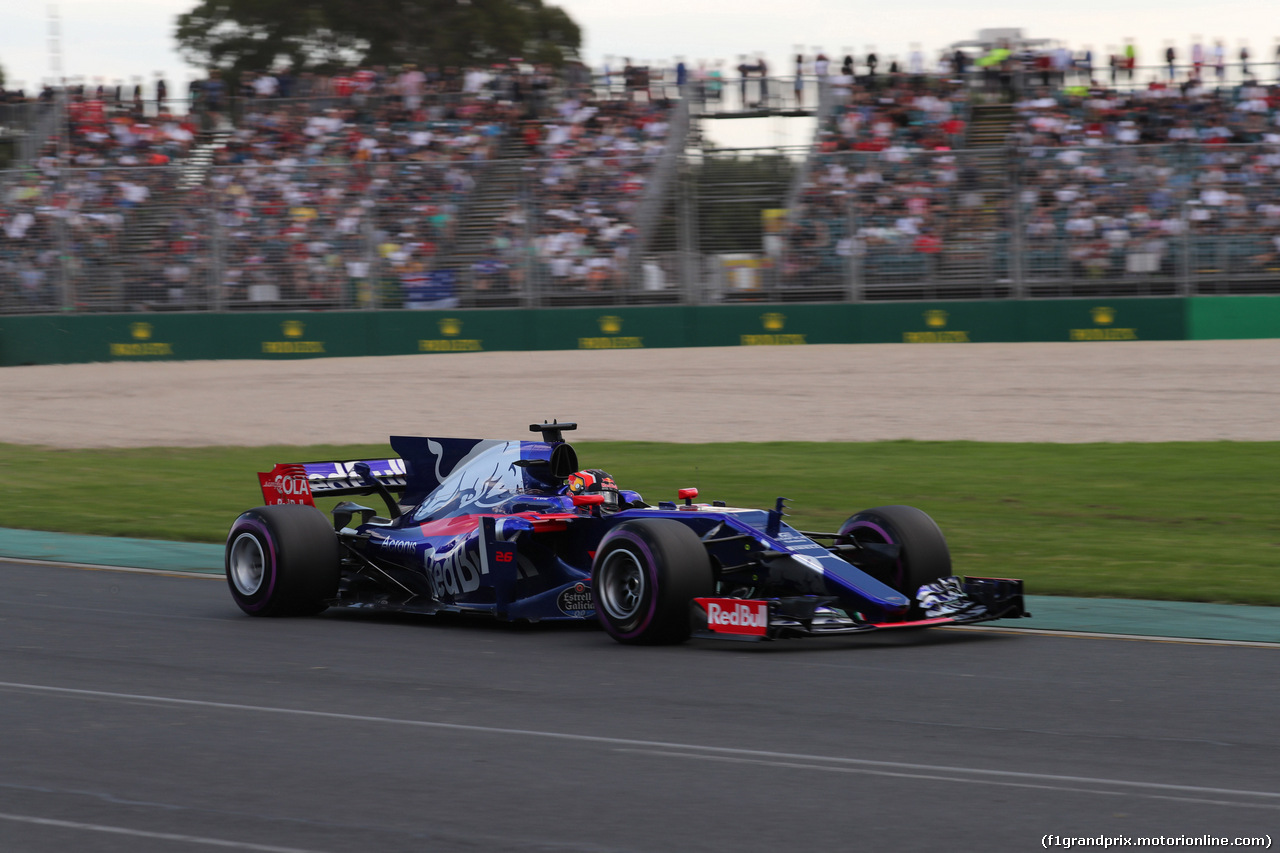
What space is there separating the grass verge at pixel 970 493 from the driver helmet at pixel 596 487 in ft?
9.03

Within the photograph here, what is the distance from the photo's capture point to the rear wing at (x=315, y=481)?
9.62 metres

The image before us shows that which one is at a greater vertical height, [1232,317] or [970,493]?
[1232,317]

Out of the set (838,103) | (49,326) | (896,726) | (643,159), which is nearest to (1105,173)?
(838,103)

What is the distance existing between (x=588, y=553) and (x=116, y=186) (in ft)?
80.8

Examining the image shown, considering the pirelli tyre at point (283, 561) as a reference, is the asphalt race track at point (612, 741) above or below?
below

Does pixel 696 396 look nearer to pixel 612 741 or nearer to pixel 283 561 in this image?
pixel 283 561

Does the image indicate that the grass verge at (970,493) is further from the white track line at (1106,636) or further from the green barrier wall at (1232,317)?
the green barrier wall at (1232,317)

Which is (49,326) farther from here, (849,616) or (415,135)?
(849,616)

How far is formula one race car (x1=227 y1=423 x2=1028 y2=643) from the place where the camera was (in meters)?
7.61

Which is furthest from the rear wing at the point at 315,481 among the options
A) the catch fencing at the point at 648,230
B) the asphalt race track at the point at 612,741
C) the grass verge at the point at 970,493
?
the catch fencing at the point at 648,230

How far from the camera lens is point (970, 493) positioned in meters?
13.7

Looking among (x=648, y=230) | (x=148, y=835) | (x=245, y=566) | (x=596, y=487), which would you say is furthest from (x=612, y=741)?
(x=648, y=230)

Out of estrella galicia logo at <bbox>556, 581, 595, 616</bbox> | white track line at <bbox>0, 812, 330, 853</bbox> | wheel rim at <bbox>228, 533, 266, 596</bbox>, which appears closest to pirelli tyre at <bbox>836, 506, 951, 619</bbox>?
estrella galicia logo at <bbox>556, 581, 595, 616</bbox>

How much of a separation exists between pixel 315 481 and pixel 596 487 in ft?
6.49
